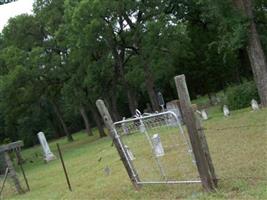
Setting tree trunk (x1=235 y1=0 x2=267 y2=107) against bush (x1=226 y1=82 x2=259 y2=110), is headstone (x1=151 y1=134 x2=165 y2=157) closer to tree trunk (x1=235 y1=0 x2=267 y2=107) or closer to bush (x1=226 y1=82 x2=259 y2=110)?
tree trunk (x1=235 y1=0 x2=267 y2=107)

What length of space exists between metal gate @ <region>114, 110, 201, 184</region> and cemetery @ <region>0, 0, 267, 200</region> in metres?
0.04

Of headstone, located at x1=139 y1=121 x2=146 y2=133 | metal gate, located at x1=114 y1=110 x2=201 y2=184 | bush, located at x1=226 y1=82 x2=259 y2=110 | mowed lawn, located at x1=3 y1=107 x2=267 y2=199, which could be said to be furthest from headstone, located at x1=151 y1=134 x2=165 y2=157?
bush, located at x1=226 y1=82 x2=259 y2=110

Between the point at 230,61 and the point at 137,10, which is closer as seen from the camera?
the point at 137,10

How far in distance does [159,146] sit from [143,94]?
50.5 m

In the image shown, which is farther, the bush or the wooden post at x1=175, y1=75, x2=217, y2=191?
the bush

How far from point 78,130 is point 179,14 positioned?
38061mm

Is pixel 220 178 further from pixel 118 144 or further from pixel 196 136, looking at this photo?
pixel 118 144

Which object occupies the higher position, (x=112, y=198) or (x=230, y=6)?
(x=230, y=6)

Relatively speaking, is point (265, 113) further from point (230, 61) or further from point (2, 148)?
point (230, 61)

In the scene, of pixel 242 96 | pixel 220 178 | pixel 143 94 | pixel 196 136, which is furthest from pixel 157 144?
pixel 143 94

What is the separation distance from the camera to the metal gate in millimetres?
8914

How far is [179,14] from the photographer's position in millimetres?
35469

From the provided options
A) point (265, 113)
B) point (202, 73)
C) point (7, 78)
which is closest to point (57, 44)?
point (7, 78)

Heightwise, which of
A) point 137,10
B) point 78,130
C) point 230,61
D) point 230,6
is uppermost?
point 137,10
